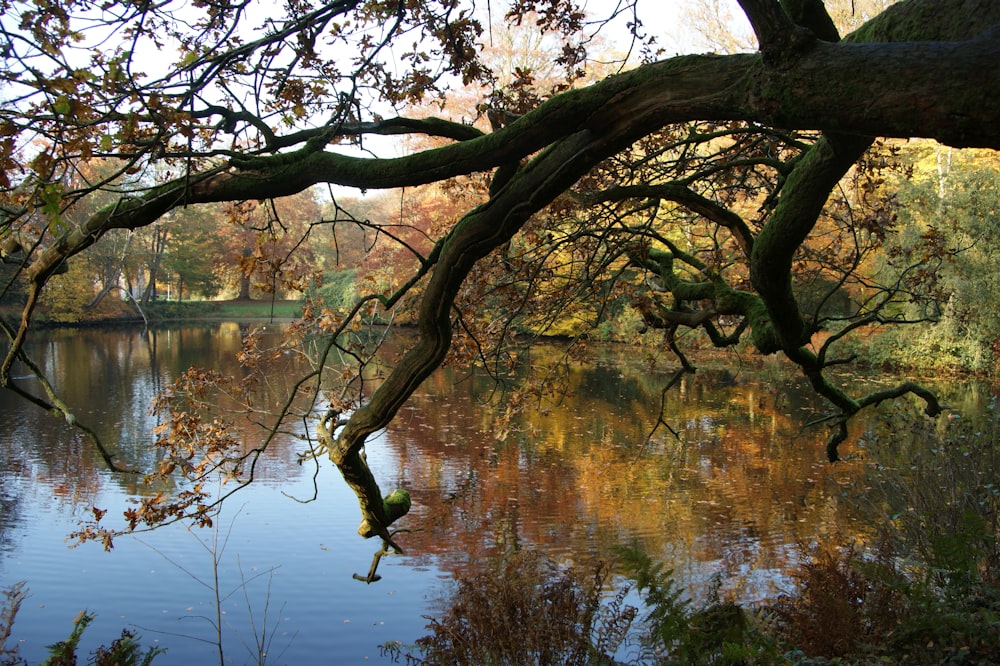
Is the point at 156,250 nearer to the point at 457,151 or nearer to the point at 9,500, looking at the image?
the point at 9,500

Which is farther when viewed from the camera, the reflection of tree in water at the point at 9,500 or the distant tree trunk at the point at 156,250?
the distant tree trunk at the point at 156,250

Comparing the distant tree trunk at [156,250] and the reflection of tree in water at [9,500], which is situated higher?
the distant tree trunk at [156,250]

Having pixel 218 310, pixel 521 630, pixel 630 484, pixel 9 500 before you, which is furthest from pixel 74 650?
pixel 218 310

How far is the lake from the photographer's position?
7227mm

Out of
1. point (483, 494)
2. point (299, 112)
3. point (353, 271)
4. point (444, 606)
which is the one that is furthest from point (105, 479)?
point (353, 271)

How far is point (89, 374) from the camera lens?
20531 mm

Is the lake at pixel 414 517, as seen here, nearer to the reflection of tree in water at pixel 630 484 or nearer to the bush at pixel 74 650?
the reflection of tree in water at pixel 630 484

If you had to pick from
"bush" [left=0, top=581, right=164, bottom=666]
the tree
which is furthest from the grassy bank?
the tree

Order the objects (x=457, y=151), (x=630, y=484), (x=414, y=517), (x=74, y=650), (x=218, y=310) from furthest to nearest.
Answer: (x=218, y=310) < (x=630, y=484) < (x=414, y=517) < (x=74, y=650) < (x=457, y=151)

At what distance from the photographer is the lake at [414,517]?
23.7 ft

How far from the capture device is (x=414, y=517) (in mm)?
9891

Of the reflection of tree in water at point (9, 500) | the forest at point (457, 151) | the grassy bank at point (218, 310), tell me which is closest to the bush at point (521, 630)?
the forest at point (457, 151)

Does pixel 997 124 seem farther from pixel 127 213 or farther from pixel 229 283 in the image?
pixel 229 283

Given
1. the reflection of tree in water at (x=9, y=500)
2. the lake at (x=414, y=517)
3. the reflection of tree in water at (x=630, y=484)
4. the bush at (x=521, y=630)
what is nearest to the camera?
the bush at (x=521, y=630)
